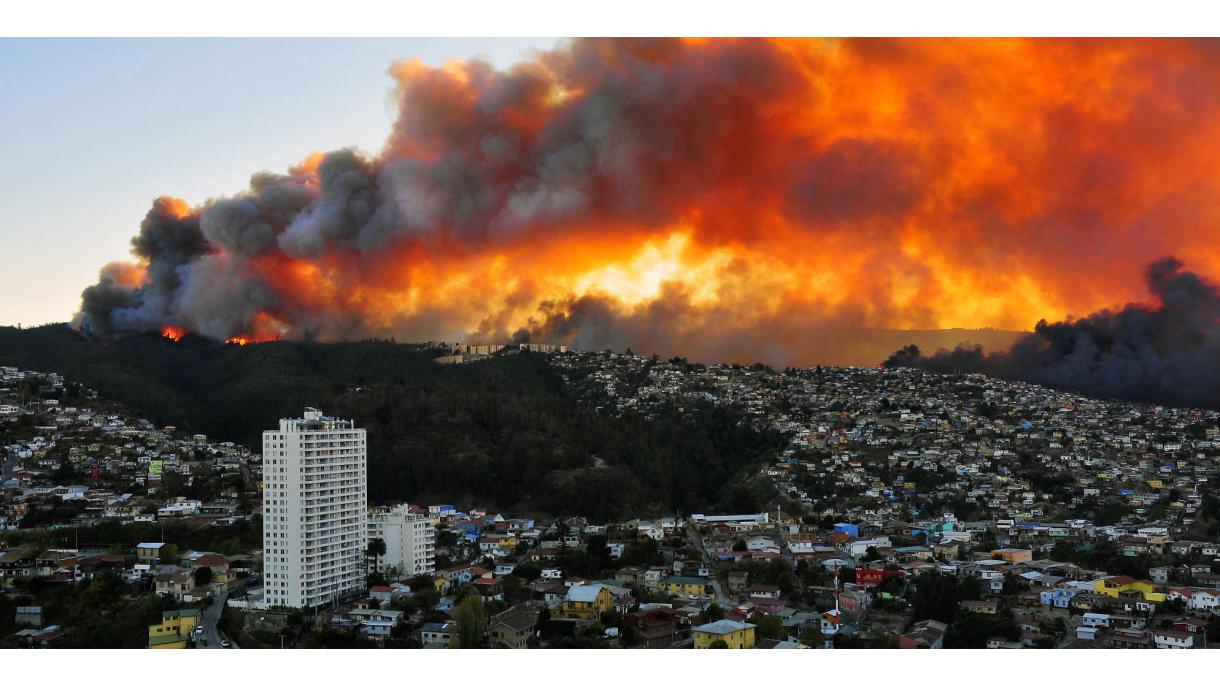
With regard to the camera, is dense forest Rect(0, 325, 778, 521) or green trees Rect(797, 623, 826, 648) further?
dense forest Rect(0, 325, 778, 521)

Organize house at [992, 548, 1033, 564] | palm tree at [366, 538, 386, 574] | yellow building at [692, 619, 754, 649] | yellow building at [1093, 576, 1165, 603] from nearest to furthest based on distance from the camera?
yellow building at [692, 619, 754, 649], yellow building at [1093, 576, 1165, 603], palm tree at [366, 538, 386, 574], house at [992, 548, 1033, 564]

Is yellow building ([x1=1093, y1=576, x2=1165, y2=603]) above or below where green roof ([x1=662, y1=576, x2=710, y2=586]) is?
below

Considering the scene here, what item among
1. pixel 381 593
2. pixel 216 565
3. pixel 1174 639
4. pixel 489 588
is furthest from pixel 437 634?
pixel 1174 639

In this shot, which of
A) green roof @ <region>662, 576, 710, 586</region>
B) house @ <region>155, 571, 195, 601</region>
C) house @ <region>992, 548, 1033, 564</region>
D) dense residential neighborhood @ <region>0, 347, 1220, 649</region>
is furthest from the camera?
house @ <region>992, 548, 1033, 564</region>

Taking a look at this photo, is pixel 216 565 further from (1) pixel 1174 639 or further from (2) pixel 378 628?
(1) pixel 1174 639

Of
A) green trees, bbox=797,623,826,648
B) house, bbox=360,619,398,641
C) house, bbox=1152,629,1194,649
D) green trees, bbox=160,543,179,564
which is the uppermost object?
green trees, bbox=160,543,179,564

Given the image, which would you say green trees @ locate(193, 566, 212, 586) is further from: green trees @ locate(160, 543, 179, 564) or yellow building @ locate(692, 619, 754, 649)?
yellow building @ locate(692, 619, 754, 649)

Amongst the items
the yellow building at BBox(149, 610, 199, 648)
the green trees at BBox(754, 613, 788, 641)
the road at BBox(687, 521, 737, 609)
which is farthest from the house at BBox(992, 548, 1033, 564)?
the yellow building at BBox(149, 610, 199, 648)

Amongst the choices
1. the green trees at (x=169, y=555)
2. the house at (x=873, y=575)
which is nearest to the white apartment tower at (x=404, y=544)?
the green trees at (x=169, y=555)
